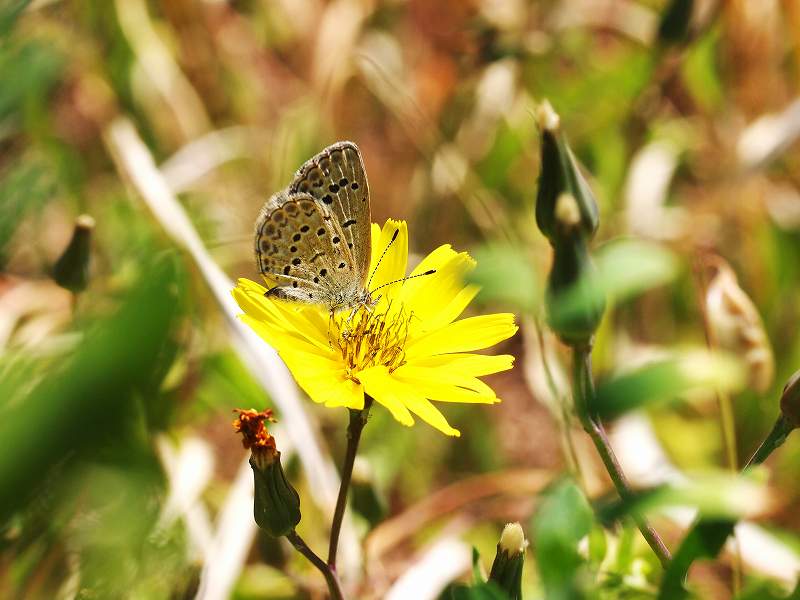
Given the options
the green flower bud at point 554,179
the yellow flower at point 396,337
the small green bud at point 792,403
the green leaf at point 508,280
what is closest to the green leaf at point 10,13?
the green leaf at point 508,280

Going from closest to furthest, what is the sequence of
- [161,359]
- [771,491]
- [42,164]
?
1. [161,359]
2. [42,164]
3. [771,491]

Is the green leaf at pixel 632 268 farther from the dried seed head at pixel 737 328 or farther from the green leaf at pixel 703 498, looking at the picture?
the dried seed head at pixel 737 328

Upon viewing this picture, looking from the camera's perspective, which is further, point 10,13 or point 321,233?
point 321,233

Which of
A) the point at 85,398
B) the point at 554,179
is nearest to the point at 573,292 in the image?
the point at 554,179

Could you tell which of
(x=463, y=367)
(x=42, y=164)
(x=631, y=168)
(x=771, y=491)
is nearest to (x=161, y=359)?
(x=42, y=164)

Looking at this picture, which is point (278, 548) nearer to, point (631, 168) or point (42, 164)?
point (42, 164)

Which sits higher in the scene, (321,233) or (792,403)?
(321,233)

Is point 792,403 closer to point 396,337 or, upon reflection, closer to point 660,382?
point 660,382
